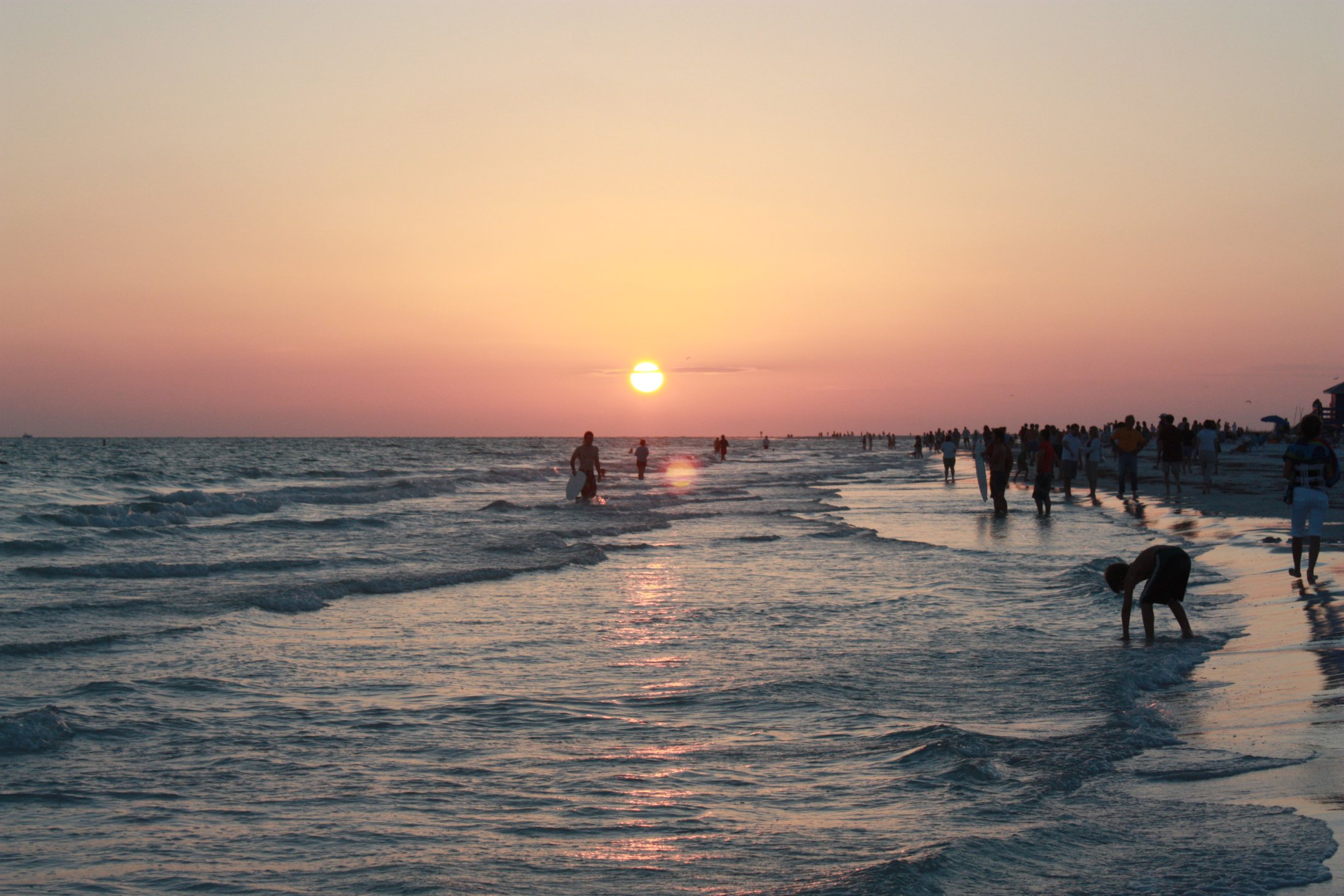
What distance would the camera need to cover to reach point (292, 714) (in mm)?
7031

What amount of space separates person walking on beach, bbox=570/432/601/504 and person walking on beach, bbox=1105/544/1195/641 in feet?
61.7

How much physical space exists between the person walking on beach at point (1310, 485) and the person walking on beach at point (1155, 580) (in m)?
3.04

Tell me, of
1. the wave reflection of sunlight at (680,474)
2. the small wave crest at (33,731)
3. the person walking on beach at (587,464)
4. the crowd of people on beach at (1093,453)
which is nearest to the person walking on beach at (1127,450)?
the crowd of people on beach at (1093,453)

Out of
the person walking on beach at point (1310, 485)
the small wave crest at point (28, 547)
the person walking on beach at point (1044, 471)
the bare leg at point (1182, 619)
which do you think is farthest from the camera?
the person walking on beach at point (1044, 471)

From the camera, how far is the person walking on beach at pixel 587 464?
2840cm

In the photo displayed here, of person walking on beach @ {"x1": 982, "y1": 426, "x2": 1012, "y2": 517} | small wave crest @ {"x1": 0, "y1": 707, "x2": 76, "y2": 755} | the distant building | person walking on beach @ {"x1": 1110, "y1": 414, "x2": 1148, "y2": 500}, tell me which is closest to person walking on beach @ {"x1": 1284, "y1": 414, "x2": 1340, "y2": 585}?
small wave crest @ {"x1": 0, "y1": 707, "x2": 76, "y2": 755}

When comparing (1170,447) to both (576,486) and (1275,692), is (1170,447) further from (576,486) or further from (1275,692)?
(1275,692)

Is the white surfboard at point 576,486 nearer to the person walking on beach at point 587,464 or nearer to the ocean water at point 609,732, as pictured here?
the person walking on beach at point 587,464

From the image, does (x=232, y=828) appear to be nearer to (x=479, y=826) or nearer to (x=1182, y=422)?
(x=479, y=826)

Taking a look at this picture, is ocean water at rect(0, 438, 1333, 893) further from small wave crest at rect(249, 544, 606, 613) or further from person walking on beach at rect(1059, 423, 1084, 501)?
person walking on beach at rect(1059, 423, 1084, 501)

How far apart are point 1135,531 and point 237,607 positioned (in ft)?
48.0

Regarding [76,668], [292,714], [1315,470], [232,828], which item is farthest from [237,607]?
[1315,470]

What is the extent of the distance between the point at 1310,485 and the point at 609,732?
28.1 ft

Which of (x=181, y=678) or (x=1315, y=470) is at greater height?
(x=1315, y=470)
